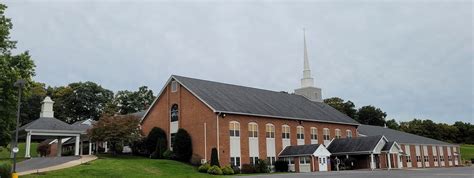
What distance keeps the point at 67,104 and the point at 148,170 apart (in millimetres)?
64644

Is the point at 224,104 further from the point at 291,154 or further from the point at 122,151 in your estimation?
the point at 122,151

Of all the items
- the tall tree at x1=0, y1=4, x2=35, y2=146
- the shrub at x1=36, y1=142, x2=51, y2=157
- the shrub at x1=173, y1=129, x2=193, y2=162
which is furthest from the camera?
the shrub at x1=36, y1=142, x2=51, y2=157

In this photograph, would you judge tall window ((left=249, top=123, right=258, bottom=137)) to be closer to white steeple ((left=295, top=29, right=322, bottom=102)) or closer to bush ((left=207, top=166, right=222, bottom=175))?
bush ((left=207, top=166, right=222, bottom=175))

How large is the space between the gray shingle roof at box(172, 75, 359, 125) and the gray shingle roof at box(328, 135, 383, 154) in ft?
10.9

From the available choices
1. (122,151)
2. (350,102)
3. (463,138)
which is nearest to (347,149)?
(122,151)

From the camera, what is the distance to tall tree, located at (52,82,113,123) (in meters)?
92.6

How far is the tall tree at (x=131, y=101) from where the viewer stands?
91625 millimetres

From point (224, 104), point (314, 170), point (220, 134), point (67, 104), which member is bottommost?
point (314, 170)

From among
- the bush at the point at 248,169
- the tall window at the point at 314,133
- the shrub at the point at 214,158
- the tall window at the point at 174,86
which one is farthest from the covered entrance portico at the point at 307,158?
the tall window at the point at 174,86

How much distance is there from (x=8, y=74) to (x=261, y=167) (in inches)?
944

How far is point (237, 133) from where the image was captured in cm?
4372

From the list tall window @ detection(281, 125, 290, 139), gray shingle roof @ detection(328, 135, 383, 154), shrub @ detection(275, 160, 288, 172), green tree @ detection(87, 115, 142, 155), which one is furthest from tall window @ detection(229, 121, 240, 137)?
gray shingle roof @ detection(328, 135, 383, 154)

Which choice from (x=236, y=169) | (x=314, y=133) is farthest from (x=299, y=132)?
(x=236, y=169)

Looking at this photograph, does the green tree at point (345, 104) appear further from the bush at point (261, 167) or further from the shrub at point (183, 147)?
the shrub at point (183, 147)
